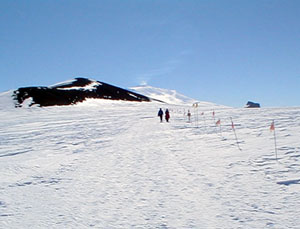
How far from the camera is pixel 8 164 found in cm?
958

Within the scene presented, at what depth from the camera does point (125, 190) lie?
590 cm

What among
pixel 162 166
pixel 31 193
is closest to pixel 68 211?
pixel 31 193

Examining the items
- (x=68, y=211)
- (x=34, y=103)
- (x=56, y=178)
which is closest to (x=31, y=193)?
(x=56, y=178)

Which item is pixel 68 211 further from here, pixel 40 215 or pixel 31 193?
Result: pixel 31 193

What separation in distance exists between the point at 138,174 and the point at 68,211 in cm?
266

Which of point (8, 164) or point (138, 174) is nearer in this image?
point (138, 174)

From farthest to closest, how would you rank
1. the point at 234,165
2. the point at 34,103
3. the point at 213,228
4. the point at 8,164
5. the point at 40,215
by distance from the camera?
the point at 34,103 → the point at 8,164 → the point at 234,165 → the point at 40,215 → the point at 213,228

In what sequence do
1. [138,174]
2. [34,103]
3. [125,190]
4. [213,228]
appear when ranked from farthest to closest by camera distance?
1. [34,103]
2. [138,174]
3. [125,190]
4. [213,228]

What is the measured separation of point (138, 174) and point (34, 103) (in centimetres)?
5760

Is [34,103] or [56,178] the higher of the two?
[34,103]

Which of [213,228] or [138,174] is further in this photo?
[138,174]

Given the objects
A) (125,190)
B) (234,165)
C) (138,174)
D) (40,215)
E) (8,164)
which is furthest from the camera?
(8,164)

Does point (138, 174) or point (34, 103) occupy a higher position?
point (34, 103)

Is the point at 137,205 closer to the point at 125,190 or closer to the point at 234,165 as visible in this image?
the point at 125,190
